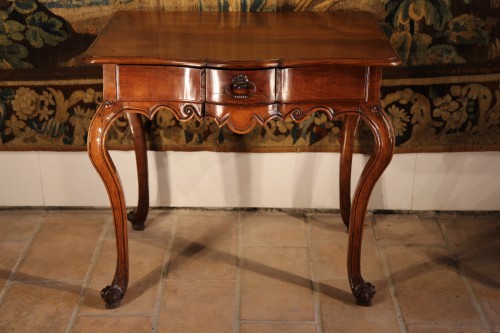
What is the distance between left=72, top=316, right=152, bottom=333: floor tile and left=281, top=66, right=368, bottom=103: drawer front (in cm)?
86

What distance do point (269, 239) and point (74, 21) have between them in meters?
1.10

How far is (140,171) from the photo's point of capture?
2.77 meters

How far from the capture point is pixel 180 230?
287cm

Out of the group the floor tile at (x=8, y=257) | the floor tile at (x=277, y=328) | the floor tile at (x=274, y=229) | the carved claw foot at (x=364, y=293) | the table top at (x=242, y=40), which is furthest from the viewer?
the floor tile at (x=274, y=229)

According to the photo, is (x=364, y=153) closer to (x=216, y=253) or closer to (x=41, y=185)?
(x=216, y=253)

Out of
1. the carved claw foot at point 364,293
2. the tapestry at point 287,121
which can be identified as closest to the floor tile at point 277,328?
the carved claw foot at point 364,293

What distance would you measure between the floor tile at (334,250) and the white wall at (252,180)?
0.35ft

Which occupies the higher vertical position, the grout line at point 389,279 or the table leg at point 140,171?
the table leg at point 140,171

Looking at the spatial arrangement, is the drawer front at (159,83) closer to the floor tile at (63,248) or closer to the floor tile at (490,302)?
the floor tile at (63,248)

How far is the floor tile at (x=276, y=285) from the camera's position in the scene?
2.38 meters

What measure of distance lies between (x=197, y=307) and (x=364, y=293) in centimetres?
56

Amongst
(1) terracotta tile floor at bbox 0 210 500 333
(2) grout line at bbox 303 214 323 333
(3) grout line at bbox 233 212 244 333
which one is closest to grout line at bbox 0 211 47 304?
(1) terracotta tile floor at bbox 0 210 500 333

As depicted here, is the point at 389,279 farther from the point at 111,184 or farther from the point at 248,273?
the point at 111,184

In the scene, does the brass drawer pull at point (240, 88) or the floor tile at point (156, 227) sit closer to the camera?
the brass drawer pull at point (240, 88)
